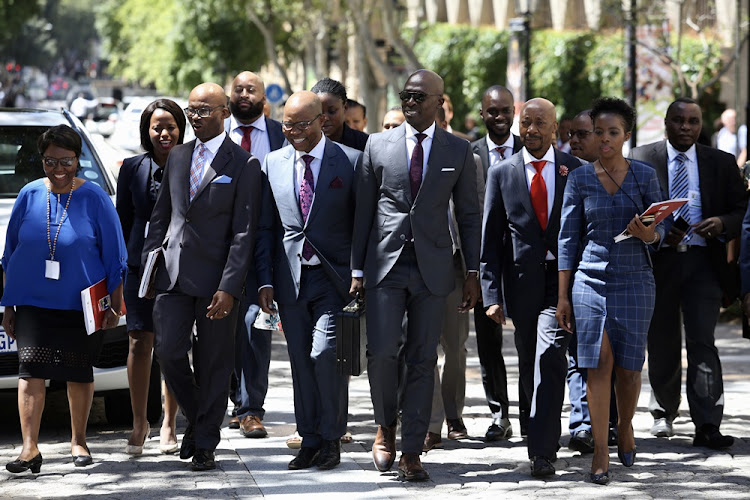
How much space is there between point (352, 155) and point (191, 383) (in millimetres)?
1545

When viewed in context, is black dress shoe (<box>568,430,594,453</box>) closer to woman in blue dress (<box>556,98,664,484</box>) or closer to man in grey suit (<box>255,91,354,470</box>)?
woman in blue dress (<box>556,98,664,484</box>)

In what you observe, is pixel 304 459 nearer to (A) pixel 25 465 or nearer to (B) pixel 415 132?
(A) pixel 25 465

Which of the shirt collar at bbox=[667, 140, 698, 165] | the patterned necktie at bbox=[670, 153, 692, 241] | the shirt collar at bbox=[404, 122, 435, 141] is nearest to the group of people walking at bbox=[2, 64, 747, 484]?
the shirt collar at bbox=[404, 122, 435, 141]

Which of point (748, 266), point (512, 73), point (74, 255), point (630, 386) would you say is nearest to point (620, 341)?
point (630, 386)

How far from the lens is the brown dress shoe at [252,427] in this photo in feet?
28.0

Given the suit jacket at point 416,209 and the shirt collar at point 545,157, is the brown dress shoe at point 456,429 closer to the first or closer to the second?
the suit jacket at point 416,209

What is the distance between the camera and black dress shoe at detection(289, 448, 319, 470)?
24.8 feet

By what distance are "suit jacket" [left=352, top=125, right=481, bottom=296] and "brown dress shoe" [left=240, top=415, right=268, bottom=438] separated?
169 centimetres

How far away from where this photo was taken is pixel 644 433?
28.5ft

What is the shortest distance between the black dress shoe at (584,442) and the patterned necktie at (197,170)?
2663 mm

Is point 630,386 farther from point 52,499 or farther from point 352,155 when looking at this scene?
point 52,499

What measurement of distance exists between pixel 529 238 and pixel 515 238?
0.09m

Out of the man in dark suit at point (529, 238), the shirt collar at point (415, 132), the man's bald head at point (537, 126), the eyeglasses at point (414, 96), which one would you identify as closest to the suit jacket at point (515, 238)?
the man in dark suit at point (529, 238)

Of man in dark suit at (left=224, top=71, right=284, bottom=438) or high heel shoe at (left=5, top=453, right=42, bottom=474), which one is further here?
man in dark suit at (left=224, top=71, right=284, bottom=438)
